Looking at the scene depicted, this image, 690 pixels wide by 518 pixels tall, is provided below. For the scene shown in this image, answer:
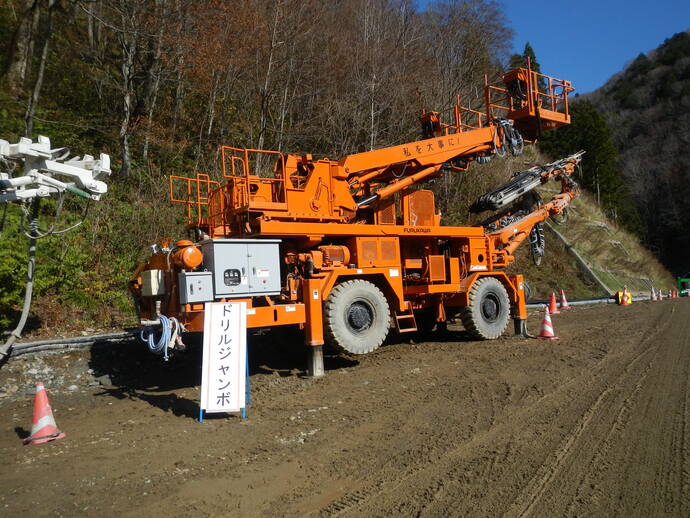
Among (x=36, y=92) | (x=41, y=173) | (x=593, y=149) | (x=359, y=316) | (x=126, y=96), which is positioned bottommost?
(x=359, y=316)

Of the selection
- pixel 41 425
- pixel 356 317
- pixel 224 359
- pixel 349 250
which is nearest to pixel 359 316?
pixel 356 317

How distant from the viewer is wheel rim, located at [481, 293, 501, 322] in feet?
35.2

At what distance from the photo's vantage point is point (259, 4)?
52.4ft

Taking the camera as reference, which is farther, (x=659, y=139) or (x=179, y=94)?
(x=659, y=139)

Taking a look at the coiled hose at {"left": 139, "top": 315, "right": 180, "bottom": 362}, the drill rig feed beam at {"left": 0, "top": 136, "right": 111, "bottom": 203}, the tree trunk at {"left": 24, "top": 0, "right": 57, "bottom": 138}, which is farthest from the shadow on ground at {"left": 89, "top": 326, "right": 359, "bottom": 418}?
the tree trunk at {"left": 24, "top": 0, "right": 57, "bottom": 138}

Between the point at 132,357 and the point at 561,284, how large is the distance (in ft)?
62.6

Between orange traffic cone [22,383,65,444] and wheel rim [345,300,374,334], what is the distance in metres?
4.13

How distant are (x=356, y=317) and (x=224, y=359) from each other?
8.50 ft

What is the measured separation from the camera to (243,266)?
7387 millimetres

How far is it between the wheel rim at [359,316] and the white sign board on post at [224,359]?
216 centimetres

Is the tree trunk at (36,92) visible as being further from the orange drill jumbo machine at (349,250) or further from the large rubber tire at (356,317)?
the large rubber tire at (356,317)

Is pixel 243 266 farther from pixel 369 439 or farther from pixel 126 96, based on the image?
pixel 126 96

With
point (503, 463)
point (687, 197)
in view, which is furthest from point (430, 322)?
point (687, 197)

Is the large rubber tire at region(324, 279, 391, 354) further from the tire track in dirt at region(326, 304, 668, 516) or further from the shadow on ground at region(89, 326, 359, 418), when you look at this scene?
the tire track in dirt at region(326, 304, 668, 516)
